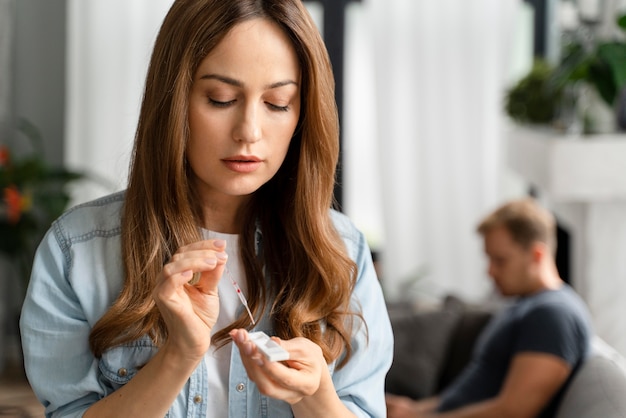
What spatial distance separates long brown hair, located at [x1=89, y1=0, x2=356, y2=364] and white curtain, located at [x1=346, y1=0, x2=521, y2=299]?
363cm

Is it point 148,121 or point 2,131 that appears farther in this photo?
Answer: point 2,131

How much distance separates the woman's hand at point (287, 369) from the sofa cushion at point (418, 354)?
7.46 ft

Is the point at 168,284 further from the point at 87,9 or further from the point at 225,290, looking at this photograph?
the point at 87,9

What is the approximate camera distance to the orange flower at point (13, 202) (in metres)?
4.71

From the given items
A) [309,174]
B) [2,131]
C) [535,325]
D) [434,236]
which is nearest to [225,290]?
[309,174]

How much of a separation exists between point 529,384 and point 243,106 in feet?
Result: 5.64

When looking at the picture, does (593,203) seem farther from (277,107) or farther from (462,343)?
(277,107)

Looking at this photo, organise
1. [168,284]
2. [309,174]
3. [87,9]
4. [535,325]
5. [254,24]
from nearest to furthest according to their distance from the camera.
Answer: [168,284], [254,24], [309,174], [535,325], [87,9]

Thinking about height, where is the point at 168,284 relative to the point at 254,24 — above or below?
below

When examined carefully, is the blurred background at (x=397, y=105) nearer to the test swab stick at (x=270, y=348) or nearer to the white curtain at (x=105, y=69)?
the white curtain at (x=105, y=69)

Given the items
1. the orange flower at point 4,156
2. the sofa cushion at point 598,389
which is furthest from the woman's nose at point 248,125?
the orange flower at point 4,156

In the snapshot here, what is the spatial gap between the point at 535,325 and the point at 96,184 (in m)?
3.15

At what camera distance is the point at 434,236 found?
5.22 m

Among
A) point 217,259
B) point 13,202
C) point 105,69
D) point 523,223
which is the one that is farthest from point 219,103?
point 105,69
